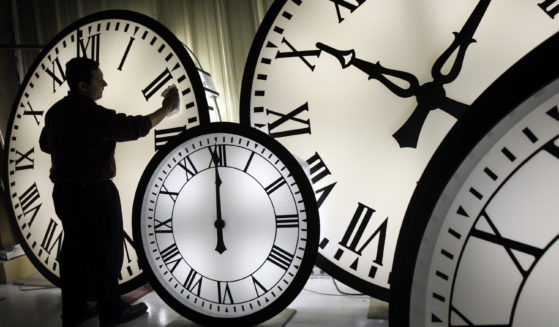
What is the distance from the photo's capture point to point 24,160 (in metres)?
1.82

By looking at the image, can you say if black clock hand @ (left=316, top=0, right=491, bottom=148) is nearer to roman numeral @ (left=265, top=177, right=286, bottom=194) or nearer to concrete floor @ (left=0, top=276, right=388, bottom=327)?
roman numeral @ (left=265, top=177, right=286, bottom=194)

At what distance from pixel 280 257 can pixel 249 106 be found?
0.55 metres

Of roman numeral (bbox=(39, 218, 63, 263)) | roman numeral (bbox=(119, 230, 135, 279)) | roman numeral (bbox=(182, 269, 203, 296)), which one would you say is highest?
roman numeral (bbox=(39, 218, 63, 263))

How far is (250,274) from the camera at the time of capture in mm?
1187

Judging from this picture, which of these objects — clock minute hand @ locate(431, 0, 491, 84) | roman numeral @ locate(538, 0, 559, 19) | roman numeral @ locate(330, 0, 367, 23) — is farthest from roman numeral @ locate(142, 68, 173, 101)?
roman numeral @ locate(538, 0, 559, 19)

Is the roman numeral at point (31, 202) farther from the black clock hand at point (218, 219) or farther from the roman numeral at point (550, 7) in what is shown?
the roman numeral at point (550, 7)

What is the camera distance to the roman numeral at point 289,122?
1.30 metres

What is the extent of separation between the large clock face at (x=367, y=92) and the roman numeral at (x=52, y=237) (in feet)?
3.48

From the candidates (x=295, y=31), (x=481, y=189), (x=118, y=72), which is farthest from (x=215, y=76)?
(x=481, y=189)

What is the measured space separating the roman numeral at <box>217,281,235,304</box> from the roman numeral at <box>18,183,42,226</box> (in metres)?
1.12

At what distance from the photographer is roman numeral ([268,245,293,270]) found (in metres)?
1.15

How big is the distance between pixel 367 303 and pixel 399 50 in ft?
3.00

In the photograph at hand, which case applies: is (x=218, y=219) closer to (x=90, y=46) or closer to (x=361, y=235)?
(x=361, y=235)

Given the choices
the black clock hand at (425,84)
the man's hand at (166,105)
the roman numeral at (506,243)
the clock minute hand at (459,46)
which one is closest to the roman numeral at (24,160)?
the man's hand at (166,105)
